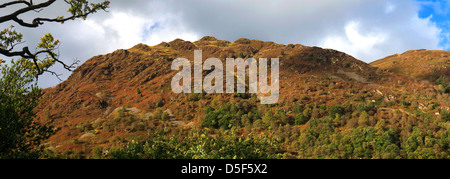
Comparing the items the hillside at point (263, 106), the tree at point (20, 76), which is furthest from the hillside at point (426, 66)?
the tree at point (20, 76)

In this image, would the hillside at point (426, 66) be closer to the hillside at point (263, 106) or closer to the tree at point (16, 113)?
the hillside at point (263, 106)

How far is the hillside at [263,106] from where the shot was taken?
48281 mm

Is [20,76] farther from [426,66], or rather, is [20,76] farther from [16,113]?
[426,66]

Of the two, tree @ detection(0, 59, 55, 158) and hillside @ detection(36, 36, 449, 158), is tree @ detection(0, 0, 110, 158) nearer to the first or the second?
tree @ detection(0, 59, 55, 158)

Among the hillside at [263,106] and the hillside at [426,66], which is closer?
the hillside at [263,106]

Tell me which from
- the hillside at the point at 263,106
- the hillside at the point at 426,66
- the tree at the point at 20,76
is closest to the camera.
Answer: the tree at the point at 20,76

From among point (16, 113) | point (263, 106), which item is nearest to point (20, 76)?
point (16, 113)

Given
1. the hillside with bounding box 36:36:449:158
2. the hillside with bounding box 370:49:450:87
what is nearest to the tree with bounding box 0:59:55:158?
the hillside with bounding box 36:36:449:158

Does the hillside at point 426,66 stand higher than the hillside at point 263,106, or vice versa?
the hillside at point 426,66

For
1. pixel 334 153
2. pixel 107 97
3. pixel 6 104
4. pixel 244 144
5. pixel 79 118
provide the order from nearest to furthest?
pixel 244 144 → pixel 6 104 → pixel 334 153 → pixel 79 118 → pixel 107 97

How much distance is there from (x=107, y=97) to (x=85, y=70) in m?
29.5

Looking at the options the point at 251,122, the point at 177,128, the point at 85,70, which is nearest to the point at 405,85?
the point at 251,122

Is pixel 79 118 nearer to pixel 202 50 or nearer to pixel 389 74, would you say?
pixel 202 50

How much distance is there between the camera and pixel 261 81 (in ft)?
254
